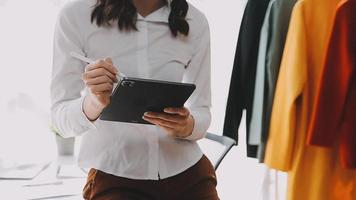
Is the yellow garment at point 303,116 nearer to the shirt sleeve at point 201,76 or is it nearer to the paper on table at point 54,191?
the shirt sleeve at point 201,76

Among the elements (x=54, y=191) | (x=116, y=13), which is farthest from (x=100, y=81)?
(x=54, y=191)

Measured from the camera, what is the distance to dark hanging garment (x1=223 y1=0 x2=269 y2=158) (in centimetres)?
141

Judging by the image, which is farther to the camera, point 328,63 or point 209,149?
point 209,149

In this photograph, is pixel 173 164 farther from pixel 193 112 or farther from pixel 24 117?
pixel 24 117

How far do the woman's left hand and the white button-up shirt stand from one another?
0.04 meters

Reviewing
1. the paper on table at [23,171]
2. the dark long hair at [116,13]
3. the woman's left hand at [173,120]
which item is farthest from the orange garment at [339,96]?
the paper on table at [23,171]

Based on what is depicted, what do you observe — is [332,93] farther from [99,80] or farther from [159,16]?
[99,80]

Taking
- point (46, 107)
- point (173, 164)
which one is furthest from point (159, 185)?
point (46, 107)

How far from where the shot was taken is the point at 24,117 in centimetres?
150

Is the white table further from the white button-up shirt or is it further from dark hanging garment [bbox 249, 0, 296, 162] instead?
dark hanging garment [bbox 249, 0, 296, 162]

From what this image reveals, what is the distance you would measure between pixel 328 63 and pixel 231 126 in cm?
40

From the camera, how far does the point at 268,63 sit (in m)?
1.35

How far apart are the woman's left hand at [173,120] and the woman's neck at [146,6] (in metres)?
0.26

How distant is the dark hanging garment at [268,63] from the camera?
1.33m
